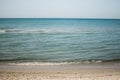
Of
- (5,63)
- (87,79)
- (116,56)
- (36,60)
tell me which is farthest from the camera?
(116,56)

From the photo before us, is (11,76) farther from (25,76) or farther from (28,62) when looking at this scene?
(28,62)

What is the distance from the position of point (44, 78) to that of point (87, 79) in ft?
5.03

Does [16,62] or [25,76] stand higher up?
[25,76]

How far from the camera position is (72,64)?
30.7ft

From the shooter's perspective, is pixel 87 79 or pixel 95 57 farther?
pixel 95 57

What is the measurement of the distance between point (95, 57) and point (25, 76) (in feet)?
18.4

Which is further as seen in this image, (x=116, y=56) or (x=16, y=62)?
(x=116, y=56)

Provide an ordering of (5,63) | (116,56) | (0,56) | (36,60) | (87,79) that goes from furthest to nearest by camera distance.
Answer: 1. (116,56)
2. (0,56)
3. (36,60)
4. (5,63)
5. (87,79)

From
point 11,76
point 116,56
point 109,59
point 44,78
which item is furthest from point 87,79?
point 116,56

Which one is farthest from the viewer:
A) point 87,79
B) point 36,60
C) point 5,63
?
point 36,60

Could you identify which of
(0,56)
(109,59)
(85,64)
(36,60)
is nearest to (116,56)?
(109,59)

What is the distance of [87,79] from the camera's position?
251 inches

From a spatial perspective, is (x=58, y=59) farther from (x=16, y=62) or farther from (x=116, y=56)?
(x=116, y=56)

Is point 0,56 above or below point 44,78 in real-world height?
below
